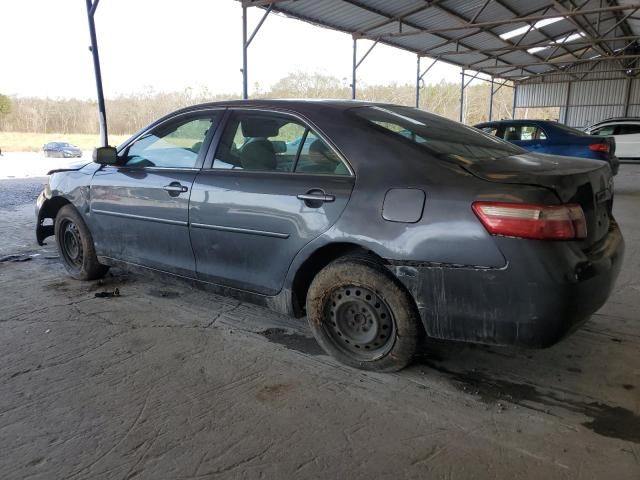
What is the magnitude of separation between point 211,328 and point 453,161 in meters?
1.97

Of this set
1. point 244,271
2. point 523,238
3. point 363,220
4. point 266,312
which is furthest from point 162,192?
point 523,238

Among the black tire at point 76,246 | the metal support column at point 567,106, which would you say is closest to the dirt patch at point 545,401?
the black tire at point 76,246

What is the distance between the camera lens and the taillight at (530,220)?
7.07 feet

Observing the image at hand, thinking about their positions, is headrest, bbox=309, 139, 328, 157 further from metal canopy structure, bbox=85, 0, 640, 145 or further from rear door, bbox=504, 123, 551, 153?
rear door, bbox=504, 123, 551, 153

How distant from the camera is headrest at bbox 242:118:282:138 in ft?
10.3

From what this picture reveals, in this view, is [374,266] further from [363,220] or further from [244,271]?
[244,271]

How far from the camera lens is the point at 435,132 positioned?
300 centimetres

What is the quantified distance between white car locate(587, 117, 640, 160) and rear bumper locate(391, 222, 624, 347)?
1489cm

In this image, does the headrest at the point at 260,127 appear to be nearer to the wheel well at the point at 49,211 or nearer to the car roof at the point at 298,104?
the car roof at the point at 298,104

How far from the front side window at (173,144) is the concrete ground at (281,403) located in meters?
1.13

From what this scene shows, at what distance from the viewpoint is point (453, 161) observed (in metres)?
2.49

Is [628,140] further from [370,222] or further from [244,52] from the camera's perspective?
[370,222]

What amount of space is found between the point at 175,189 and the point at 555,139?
8327 mm

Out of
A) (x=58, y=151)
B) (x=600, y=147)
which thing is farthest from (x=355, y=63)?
(x=58, y=151)
